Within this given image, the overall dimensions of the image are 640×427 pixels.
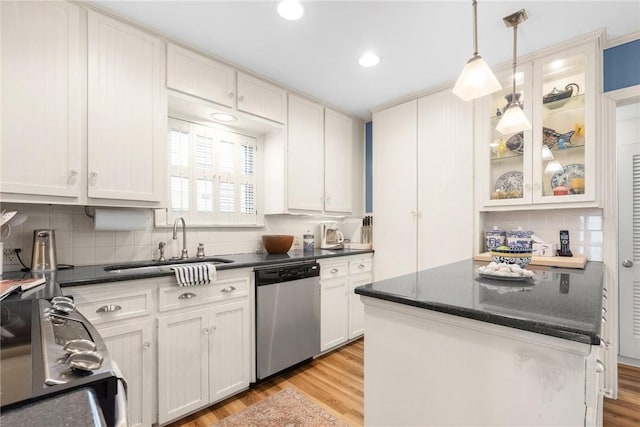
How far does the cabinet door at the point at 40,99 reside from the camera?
1.48m

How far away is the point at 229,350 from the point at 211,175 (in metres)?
1.46

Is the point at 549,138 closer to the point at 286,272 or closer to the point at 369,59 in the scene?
the point at 369,59

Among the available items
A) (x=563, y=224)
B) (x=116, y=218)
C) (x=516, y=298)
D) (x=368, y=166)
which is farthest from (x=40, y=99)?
(x=563, y=224)

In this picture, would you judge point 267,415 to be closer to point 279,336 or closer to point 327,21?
point 279,336

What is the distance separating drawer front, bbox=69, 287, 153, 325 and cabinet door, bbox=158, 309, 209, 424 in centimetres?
14

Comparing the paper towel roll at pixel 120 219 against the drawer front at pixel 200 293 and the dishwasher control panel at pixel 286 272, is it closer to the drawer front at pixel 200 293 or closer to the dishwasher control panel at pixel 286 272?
the drawer front at pixel 200 293

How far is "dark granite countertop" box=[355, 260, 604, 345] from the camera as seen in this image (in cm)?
80

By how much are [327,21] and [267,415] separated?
2542mm

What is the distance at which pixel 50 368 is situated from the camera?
528 mm

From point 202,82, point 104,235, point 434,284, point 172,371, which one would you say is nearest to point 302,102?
point 202,82

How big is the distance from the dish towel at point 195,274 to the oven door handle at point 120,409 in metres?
1.25

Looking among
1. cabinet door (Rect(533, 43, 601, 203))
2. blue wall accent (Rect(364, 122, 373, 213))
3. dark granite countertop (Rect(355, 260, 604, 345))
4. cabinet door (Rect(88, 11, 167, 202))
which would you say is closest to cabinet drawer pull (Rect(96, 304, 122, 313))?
cabinet door (Rect(88, 11, 167, 202))

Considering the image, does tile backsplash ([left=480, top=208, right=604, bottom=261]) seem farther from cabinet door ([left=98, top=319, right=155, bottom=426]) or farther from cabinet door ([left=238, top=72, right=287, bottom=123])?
cabinet door ([left=98, top=319, right=155, bottom=426])

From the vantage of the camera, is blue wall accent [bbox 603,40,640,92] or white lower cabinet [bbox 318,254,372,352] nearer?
blue wall accent [bbox 603,40,640,92]
